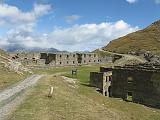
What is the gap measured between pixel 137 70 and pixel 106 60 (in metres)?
60.9

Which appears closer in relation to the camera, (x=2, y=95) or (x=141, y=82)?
(x=2, y=95)

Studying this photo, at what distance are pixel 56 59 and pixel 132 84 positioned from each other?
39210 mm

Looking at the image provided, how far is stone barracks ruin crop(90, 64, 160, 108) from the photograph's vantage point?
60688 mm

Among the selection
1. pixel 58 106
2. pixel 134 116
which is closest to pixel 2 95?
pixel 58 106

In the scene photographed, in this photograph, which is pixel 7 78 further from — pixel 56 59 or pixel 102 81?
pixel 56 59

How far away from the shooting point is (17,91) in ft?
137

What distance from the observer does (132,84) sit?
65312 millimetres

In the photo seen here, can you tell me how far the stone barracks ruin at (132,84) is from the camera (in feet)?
199

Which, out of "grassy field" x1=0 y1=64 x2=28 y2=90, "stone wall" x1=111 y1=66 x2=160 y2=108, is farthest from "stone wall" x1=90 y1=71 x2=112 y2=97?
"grassy field" x1=0 y1=64 x2=28 y2=90

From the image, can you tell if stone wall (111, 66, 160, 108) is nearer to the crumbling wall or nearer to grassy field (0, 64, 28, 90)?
the crumbling wall

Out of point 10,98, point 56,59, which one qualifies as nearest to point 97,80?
point 10,98

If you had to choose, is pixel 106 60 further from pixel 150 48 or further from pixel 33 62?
pixel 150 48

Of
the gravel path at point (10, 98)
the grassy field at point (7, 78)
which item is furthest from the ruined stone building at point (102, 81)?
the gravel path at point (10, 98)

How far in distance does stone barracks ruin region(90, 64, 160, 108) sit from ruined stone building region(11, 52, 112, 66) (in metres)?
27.7
